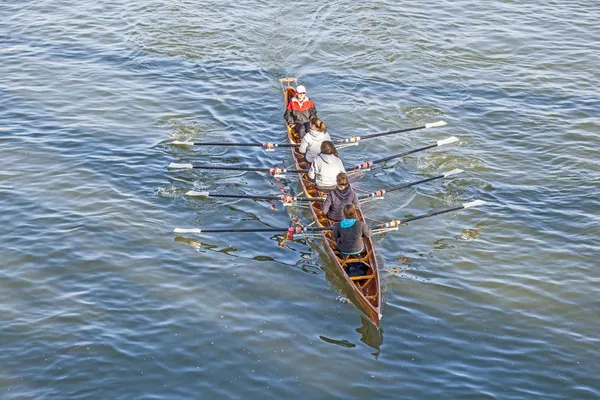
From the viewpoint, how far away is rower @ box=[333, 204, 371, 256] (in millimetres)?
15797

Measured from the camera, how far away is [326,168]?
1862 cm

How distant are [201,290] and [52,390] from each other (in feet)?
13.4

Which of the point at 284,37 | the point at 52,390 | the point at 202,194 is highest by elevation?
the point at 284,37

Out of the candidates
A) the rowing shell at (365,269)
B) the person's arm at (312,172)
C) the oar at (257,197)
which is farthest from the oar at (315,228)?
the person's arm at (312,172)

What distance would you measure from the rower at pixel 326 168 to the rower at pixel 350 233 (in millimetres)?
2778

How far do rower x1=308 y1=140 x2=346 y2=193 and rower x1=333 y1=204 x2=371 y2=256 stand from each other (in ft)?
9.11

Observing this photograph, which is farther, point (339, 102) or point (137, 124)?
point (339, 102)

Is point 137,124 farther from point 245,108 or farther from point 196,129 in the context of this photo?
point 245,108

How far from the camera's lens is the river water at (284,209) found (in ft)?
45.5

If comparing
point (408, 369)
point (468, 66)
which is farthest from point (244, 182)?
point (468, 66)

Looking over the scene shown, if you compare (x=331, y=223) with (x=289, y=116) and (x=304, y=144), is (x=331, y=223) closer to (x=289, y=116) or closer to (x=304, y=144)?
(x=304, y=144)

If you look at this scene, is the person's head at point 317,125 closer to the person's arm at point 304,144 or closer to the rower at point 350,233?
the person's arm at point 304,144

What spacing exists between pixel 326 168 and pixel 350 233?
10.6ft

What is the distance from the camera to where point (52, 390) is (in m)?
13.2
